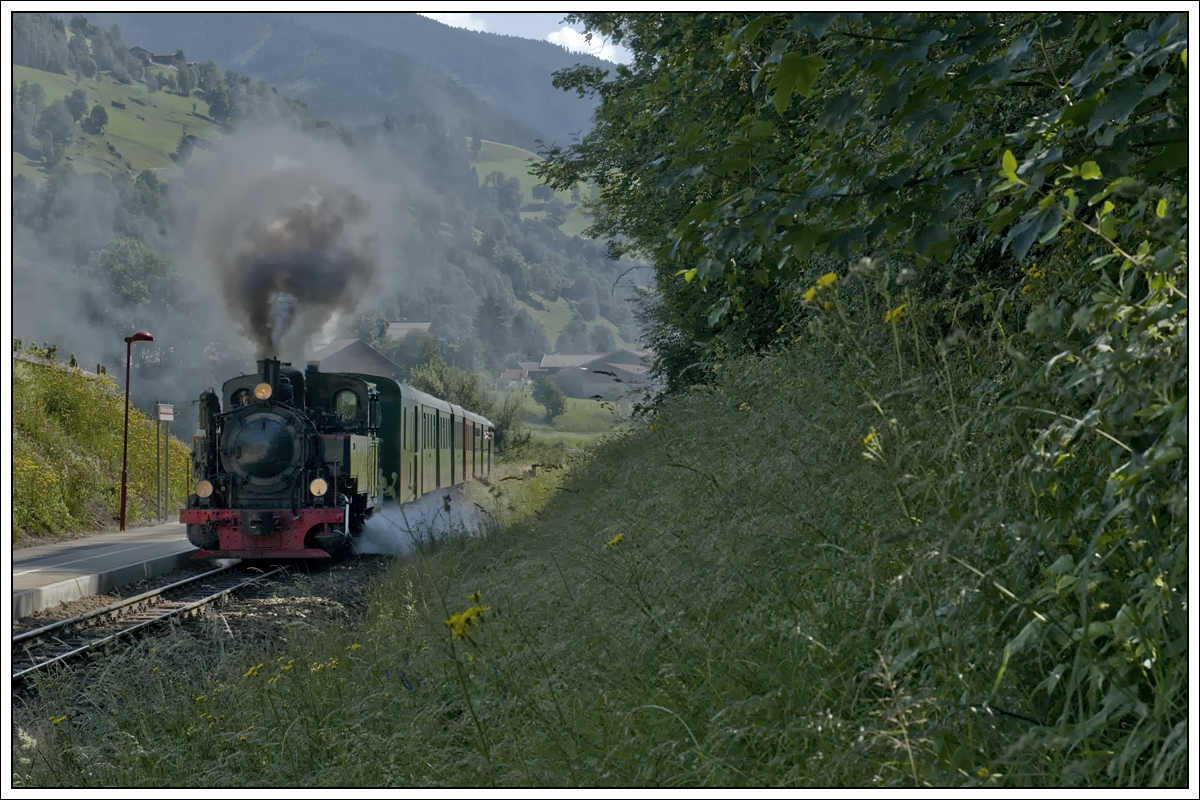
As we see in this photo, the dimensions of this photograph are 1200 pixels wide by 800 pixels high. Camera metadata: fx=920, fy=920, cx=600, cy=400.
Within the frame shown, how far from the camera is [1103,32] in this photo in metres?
2.73

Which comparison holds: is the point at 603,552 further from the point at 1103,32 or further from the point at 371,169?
the point at 371,169

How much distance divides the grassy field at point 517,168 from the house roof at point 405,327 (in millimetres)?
59785

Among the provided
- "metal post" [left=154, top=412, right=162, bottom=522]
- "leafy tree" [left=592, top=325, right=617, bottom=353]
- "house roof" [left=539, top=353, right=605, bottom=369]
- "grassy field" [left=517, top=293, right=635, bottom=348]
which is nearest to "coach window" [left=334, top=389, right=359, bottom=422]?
"metal post" [left=154, top=412, right=162, bottom=522]

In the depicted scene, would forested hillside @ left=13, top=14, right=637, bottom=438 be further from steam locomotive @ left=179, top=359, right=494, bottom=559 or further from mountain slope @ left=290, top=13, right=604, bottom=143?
mountain slope @ left=290, top=13, right=604, bottom=143

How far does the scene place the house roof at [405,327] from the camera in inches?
3119

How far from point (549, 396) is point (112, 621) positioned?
37.1 meters

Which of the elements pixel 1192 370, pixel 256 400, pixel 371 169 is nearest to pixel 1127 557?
pixel 1192 370

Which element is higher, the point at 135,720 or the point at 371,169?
the point at 371,169

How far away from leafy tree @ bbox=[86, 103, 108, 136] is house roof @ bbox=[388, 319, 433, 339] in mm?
27747

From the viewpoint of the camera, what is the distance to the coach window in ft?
47.0

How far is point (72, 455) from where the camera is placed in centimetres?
1645

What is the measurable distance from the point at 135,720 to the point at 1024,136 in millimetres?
4633

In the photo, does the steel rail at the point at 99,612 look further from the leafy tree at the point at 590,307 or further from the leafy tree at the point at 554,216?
the leafy tree at the point at 590,307

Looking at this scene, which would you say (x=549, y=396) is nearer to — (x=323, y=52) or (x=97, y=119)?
(x=97, y=119)
